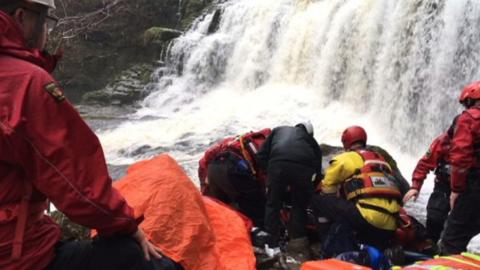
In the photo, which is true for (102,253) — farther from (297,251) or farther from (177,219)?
(297,251)

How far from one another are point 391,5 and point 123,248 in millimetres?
11931

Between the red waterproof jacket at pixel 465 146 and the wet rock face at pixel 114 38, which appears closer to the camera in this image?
the red waterproof jacket at pixel 465 146

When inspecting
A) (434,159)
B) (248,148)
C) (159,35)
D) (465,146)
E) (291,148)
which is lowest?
(159,35)

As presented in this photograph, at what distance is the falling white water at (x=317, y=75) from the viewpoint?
1058cm

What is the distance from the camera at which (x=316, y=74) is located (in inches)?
582

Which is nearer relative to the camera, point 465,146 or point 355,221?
point 465,146

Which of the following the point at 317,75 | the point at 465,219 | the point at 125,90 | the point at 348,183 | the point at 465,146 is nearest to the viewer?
the point at 465,146

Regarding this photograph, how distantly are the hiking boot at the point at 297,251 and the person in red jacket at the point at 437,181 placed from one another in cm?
92

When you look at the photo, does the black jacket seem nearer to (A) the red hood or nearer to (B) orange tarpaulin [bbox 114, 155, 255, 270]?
(B) orange tarpaulin [bbox 114, 155, 255, 270]

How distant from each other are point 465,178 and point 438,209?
2.92 ft

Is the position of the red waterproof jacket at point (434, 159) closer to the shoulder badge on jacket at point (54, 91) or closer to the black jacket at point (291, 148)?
the black jacket at point (291, 148)

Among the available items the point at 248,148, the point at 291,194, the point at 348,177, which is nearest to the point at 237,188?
the point at 248,148

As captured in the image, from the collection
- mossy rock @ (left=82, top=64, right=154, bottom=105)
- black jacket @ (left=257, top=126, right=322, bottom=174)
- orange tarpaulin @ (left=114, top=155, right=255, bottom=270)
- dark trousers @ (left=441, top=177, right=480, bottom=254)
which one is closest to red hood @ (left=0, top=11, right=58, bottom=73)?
orange tarpaulin @ (left=114, top=155, right=255, bottom=270)

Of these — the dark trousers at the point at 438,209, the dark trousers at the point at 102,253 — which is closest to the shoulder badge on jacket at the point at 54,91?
the dark trousers at the point at 102,253
